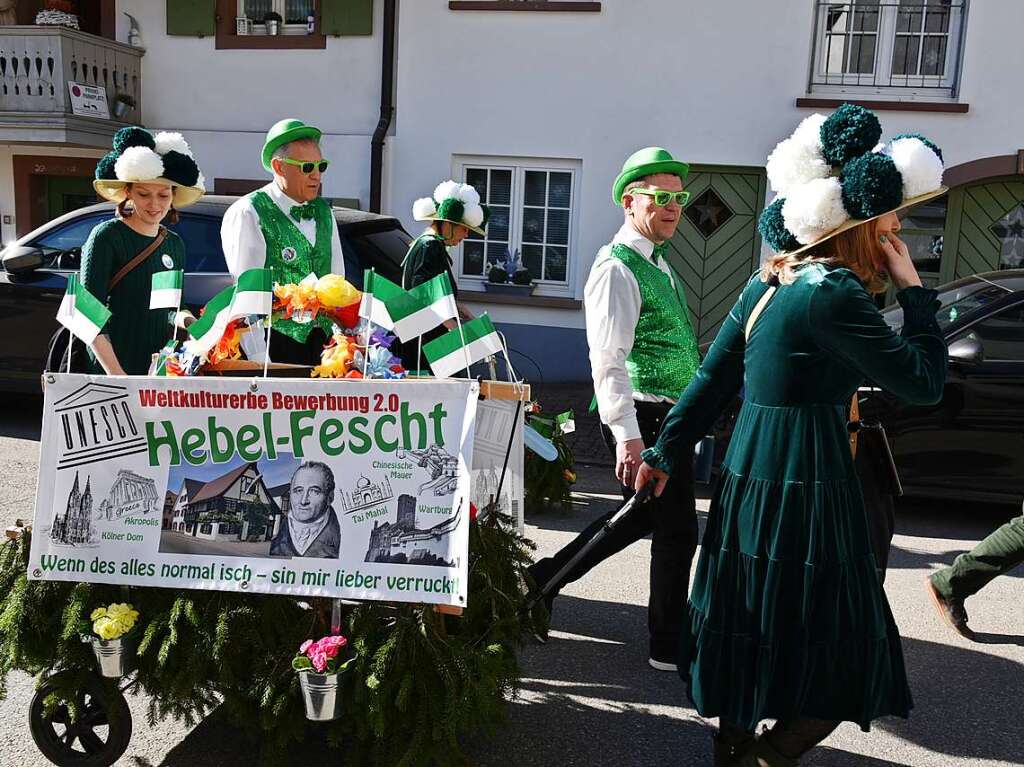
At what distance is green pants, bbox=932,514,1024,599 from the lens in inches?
165

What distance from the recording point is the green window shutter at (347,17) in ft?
38.8

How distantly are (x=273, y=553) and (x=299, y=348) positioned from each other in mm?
1051

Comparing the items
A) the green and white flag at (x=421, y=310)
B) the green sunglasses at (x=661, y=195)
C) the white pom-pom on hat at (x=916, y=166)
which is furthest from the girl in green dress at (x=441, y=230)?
the white pom-pom on hat at (x=916, y=166)

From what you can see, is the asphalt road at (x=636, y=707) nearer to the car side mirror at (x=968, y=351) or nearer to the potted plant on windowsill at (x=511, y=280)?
the car side mirror at (x=968, y=351)

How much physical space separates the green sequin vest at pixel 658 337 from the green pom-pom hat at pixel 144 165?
1801mm

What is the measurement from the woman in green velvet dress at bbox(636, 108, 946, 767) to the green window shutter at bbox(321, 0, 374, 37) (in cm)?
1020

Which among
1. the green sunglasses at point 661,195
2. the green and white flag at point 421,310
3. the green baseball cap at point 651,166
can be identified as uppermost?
the green baseball cap at point 651,166

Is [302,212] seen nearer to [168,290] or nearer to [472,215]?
[168,290]

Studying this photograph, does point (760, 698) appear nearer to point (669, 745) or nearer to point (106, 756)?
point (669, 745)

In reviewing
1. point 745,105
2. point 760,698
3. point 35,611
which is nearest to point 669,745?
point 760,698

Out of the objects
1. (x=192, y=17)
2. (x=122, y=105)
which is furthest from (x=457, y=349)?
(x=122, y=105)

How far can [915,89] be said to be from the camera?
35.3 feet

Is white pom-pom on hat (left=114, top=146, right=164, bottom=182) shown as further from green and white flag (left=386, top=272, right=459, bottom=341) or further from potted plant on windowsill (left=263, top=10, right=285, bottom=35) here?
potted plant on windowsill (left=263, top=10, right=285, bottom=35)

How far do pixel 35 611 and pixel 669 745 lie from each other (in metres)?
Result: 2.04
